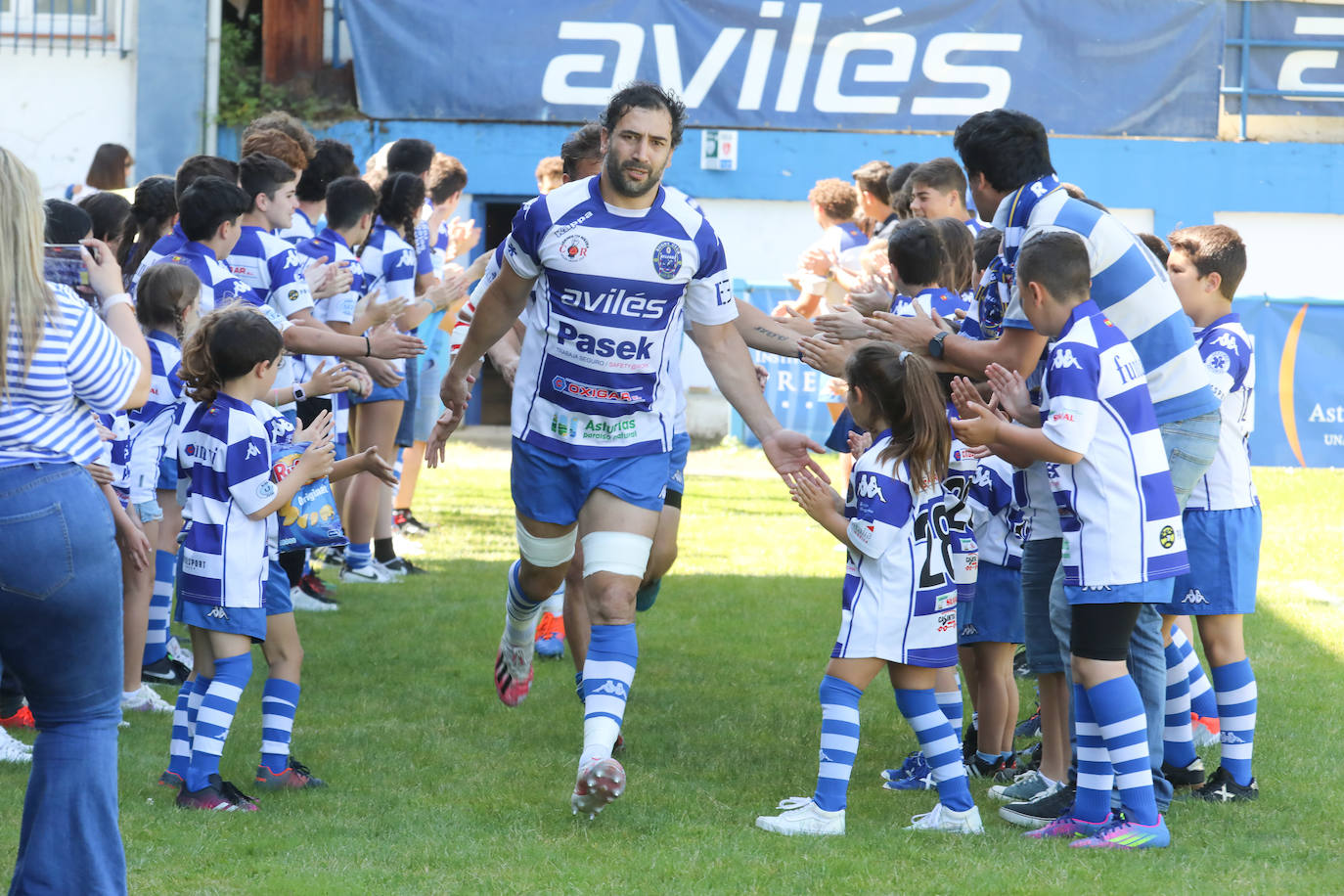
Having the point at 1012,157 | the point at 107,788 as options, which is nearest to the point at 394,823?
the point at 107,788

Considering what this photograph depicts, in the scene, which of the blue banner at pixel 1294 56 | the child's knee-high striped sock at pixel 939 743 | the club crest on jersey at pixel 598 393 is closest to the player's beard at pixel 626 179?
the club crest on jersey at pixel 598 393

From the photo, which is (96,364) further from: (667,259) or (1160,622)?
(1160,622)

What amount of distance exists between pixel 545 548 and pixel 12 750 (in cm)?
196

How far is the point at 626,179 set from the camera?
480 cm

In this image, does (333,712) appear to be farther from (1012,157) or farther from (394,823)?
(1012,157)

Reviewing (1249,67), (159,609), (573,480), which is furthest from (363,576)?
(1249,67)

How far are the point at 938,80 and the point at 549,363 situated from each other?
43.8ft

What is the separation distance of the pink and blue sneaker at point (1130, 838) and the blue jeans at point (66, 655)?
8.76ft

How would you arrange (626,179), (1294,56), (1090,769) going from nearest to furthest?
1. (1090,769)
2. (626,179)
3. (1294,56)

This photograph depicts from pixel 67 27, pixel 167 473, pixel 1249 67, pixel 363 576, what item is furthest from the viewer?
pixel 1249 67

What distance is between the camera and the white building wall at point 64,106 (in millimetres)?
16078

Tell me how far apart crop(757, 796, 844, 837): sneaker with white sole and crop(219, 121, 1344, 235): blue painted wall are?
13523mm

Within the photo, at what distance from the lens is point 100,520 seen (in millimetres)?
3316

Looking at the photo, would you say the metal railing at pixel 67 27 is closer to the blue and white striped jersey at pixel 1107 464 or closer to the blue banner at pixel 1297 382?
the blue banner at pixel 1297 382
